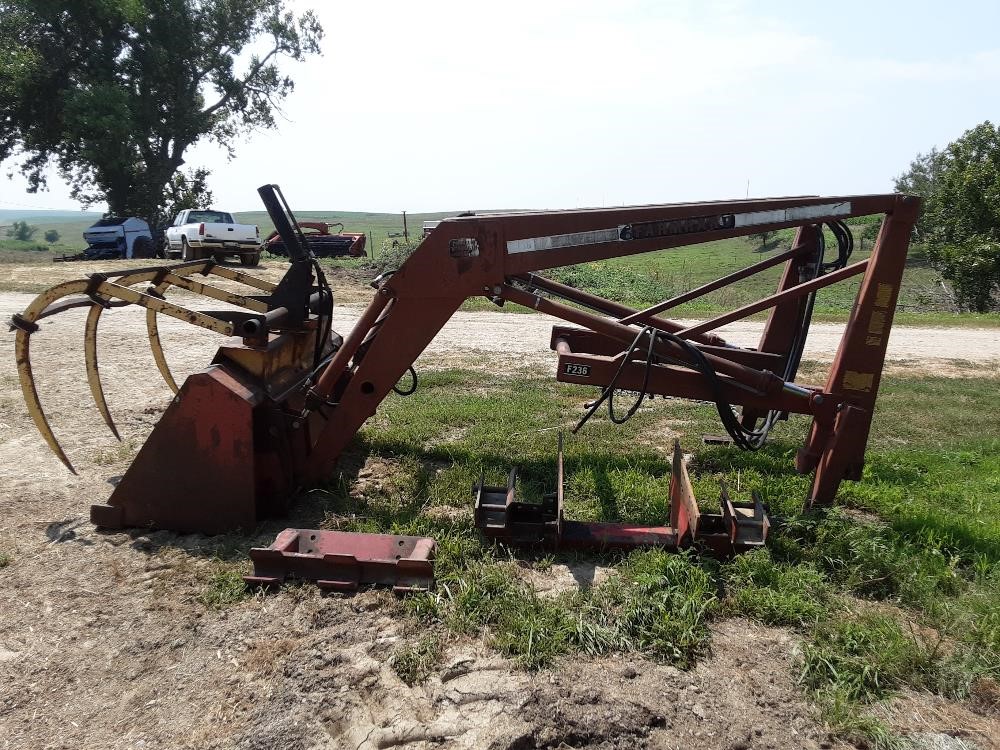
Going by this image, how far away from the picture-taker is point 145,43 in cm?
2953

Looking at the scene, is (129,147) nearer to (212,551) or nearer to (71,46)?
(71,46)

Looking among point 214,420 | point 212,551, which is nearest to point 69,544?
point 212,551

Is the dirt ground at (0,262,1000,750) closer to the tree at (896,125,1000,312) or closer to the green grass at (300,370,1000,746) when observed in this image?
the green grass at (300,370,1000,746)

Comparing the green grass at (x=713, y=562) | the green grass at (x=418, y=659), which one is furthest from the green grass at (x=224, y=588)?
the green grass at (x=418, y=659)

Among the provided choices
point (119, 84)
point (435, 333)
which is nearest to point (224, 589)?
point (435, 333)

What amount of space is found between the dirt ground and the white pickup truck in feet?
61.5

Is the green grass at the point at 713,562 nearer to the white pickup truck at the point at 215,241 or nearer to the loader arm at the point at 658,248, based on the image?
the loader arm at the point at 658,248

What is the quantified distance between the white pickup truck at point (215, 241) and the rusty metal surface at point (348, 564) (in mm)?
19669

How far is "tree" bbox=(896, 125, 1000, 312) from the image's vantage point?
19.5m

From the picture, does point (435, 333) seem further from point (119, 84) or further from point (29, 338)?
point (119, 84)

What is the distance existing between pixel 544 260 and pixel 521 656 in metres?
2.29

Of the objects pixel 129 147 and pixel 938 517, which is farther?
pixel 129 147

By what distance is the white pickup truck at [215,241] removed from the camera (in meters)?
21.8

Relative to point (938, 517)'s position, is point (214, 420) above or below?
above
